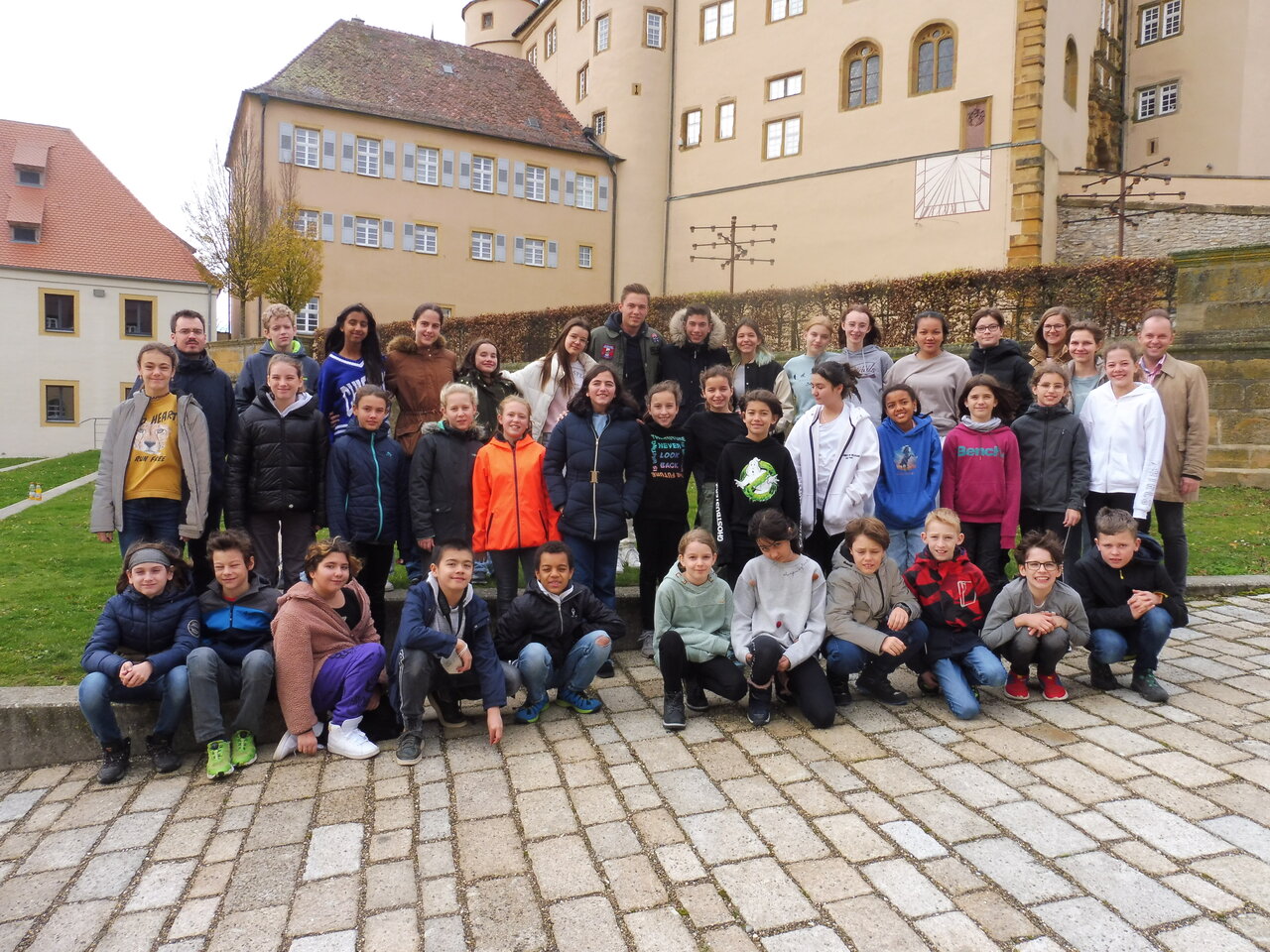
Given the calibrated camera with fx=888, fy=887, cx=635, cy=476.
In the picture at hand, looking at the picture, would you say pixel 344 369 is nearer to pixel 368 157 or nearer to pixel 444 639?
pixel 444 639

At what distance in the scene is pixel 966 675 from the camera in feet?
17.0

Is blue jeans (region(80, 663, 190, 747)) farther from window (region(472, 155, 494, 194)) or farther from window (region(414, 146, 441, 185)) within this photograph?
window (region(472, 155, 494, 194))

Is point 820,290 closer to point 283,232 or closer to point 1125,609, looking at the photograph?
point 1125,609

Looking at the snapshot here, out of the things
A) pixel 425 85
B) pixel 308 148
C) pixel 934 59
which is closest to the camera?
pixel 934 59

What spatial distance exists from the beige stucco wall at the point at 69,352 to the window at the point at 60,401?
0.13 m

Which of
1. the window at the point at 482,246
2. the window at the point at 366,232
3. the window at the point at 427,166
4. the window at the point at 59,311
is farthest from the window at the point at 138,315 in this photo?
the window at the point at 482,246

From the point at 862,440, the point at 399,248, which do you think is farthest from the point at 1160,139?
the point at 862,440

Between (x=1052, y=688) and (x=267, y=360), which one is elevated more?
(x=267, y=360)

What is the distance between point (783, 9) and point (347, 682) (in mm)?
31339

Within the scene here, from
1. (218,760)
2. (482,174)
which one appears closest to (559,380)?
(218,760)

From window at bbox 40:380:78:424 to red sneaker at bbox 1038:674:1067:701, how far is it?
38315 mm

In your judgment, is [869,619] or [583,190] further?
[583,190]

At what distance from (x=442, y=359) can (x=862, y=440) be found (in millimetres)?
3278

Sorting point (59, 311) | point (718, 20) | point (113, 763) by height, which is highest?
point (718, 20)
